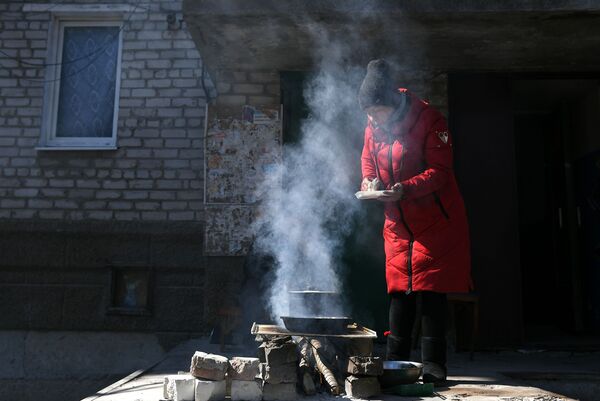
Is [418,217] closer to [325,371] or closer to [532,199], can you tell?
[325,371]

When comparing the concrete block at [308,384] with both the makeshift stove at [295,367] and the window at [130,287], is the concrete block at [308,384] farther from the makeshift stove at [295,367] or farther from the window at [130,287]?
the window at [130,287]

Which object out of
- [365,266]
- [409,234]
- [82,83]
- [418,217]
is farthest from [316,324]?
[82,83]

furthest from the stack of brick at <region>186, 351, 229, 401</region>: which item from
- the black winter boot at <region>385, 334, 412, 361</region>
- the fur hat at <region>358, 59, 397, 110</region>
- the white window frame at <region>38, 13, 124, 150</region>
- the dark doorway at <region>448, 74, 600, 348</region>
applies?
the white window frame at <region>38, 13, 124, 150</region>

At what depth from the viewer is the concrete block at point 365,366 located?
3393 mm

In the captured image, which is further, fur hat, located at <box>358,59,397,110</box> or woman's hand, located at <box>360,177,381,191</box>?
woman's hand, located at <box>360,177,381,191</box>

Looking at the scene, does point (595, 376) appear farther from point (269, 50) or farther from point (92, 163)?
point (92, 163)

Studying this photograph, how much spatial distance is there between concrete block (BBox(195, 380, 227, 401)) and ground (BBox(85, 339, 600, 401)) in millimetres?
319

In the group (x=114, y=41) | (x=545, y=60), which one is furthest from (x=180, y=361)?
(x=545, y=60)

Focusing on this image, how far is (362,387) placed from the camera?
3.39 meters

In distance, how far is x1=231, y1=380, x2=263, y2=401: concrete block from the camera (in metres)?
3.31

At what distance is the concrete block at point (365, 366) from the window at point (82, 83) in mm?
4681

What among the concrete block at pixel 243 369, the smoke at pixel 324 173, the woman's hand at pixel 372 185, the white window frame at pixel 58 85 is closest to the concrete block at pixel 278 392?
the concrete block at pixel 243 369

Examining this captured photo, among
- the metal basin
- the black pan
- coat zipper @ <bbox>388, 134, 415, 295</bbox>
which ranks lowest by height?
the metal basin

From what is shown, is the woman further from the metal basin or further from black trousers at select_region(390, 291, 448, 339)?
the metal basin
